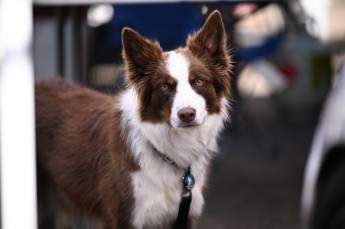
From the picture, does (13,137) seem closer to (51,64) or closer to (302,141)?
(51,64)

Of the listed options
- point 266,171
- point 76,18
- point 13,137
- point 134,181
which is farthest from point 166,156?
point 266,171

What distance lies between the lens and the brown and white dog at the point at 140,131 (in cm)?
266

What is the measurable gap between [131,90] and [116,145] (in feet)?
1.10

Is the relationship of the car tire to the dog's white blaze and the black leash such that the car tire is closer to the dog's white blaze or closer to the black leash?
the dog's white blaze

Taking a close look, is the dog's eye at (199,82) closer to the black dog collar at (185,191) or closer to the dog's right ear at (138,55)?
the dog's right ear at (138,55)

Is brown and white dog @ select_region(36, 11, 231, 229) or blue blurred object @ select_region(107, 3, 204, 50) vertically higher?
blue blurred object @ select_region(107, 3, 204, 50)

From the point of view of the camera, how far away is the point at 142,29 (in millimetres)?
3398

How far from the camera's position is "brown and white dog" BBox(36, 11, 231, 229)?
266 cm

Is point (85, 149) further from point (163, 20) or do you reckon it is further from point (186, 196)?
point (163, 20)

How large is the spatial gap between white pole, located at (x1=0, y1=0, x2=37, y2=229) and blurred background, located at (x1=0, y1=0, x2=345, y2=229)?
0.74ft

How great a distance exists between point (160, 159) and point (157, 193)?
15cm

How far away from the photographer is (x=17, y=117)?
2.23 metres

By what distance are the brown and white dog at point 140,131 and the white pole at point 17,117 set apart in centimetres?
51

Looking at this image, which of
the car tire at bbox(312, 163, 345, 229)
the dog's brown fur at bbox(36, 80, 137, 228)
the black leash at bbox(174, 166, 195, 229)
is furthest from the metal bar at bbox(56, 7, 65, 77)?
the car tire at bbox(312, 163, 345, 229)
